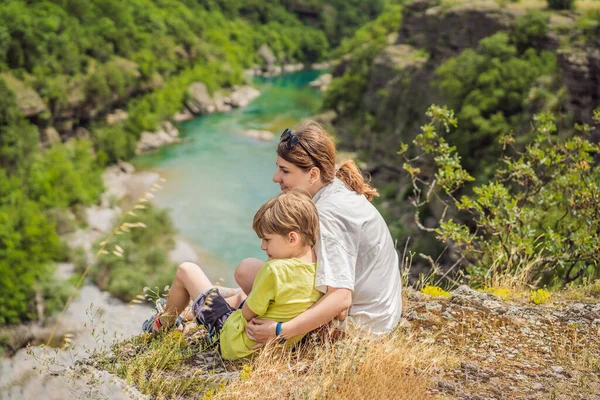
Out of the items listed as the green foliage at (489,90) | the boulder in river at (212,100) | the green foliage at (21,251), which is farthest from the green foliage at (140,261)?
the boulder in river at (212,100)

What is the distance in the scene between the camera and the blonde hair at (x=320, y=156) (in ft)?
13.9

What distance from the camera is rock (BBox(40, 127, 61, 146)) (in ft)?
108

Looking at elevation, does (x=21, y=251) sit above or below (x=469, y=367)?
below

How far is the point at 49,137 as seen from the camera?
33.2 metres

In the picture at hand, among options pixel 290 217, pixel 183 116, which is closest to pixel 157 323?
pixel 290 217

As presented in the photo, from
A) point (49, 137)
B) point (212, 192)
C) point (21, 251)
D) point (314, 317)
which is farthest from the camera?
point (49, 137)

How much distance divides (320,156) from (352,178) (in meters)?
0.29

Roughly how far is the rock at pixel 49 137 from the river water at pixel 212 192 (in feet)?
16.6

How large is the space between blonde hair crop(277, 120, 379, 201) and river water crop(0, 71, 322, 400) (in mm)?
8918

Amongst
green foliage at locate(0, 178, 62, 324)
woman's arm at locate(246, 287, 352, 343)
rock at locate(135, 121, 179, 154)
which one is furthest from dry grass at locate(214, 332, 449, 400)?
rock at locate(135, 121, 179, 154)

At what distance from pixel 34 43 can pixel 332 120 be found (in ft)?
68.7

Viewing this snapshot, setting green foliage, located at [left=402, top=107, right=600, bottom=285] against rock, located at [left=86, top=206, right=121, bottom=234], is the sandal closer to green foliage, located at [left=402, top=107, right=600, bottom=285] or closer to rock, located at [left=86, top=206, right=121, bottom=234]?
green foliage, located at [left=402, top=107, right=600, bottom=285]

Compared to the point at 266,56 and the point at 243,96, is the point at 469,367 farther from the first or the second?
the point at 266,56

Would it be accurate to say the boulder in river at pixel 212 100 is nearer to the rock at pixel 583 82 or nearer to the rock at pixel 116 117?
the rock at pixel 116 117
